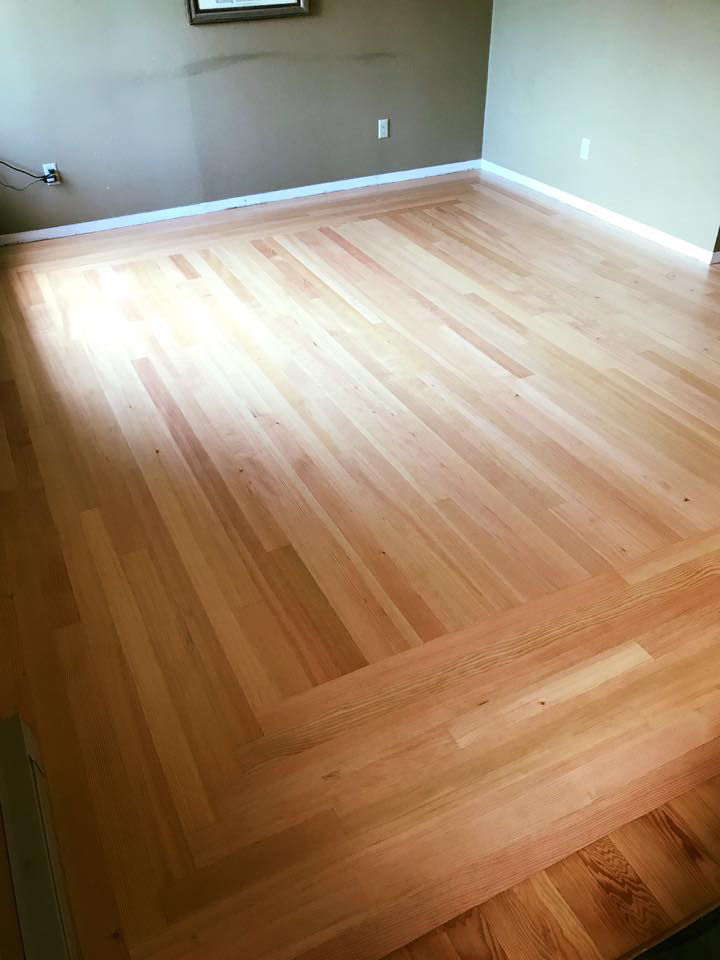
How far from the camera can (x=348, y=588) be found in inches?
78.7

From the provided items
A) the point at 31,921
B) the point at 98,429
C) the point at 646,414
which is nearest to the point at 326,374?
the point at 98,429

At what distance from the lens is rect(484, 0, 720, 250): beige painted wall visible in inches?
145

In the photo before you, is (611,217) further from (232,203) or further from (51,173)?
(51,173)

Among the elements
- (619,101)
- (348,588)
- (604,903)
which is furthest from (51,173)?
(604,903)

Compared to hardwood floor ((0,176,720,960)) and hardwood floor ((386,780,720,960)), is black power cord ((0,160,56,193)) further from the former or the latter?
hardwood floor ((386,780,720,960))

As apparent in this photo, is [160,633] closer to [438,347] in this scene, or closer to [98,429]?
[98,429]

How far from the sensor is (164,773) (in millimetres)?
1556

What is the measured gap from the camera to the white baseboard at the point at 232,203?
4.28 m

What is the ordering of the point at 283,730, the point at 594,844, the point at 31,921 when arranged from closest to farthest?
the point at 31,921
the point at 594,844
the point at 283,730

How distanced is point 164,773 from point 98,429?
148 centimetres

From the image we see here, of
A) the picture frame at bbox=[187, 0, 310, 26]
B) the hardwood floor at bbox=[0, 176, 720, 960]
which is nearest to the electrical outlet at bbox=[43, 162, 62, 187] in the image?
the hardwood floor at bbox=[0, 176, 720, 960]

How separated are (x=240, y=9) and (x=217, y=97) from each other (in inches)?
18.2

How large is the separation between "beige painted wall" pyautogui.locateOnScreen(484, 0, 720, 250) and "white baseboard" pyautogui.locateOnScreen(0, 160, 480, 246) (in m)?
0.56

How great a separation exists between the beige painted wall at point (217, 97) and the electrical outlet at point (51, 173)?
0.03 metres
